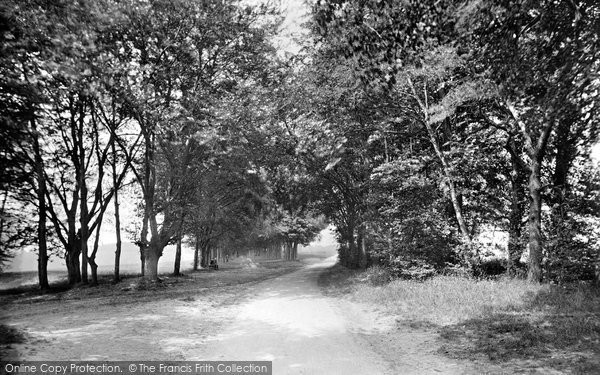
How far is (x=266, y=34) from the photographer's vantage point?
19.7m

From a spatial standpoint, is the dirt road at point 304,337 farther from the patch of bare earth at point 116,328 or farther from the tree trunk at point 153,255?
the tree trunk at point 153,255

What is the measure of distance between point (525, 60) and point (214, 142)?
43.8 feet

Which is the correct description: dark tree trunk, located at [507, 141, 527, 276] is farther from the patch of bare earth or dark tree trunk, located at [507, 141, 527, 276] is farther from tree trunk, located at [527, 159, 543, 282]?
the patch of bare earth

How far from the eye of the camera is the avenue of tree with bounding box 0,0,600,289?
20.1 feet

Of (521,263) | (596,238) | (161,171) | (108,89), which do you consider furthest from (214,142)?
(596,238)

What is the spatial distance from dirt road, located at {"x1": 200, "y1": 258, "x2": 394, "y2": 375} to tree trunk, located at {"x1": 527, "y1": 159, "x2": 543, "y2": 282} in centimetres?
579

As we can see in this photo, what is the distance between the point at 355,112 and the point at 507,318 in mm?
10917

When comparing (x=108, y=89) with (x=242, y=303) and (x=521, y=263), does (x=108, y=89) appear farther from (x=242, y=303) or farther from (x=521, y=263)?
(x=521, y=263)

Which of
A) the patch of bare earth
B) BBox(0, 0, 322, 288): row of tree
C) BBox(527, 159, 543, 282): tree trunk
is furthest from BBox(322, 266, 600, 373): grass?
BBox(0, 0, 322, 288): row of tree

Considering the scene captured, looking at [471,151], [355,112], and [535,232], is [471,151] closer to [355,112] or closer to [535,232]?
[535,232]

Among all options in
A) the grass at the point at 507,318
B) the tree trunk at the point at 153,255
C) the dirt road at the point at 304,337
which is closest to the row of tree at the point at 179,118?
the tree trunk at the point at 153,255

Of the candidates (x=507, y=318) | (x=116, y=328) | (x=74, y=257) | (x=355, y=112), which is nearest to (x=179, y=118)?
(x=355, y=112)

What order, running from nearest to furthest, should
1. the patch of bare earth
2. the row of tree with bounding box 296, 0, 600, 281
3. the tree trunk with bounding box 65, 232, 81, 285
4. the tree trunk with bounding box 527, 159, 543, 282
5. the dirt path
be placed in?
the dirt path → the patch of bare earth → the row of tree with bounding box 296, 0, 600, 281 → the tree trunk with bounding box 527, 159, 543, 282 → the tree trunk with bounding box 65, 232, 81, 285

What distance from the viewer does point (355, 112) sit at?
17.0 m
